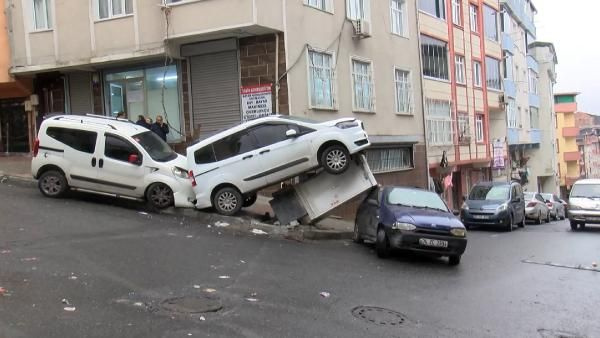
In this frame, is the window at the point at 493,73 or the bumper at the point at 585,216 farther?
the window at the point at 493,73

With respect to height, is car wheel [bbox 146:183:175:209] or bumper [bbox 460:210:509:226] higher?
car wheel [bbox 146:183:175:209]

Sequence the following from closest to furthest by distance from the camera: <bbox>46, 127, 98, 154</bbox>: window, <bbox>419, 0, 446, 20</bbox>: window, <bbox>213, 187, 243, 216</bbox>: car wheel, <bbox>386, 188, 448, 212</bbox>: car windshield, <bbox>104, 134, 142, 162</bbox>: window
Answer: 1. <bbox>386, 188, 448, 212</bbox>: car windshield
2. <bbox>213, 187, 243, 216</bbox>: car wheel
3. <bbox>104, 134, 142, 162</bbox>: window
4. <bbox>46, 127, 98, 154</bbox>: window
5. <bbox>419, 0, 446, 20</bbox>: window

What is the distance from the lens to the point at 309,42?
18.6 meters

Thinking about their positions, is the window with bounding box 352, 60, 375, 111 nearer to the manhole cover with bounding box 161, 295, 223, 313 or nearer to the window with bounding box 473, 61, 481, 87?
the manhole cover with bounding box 161, 295, 223, 313

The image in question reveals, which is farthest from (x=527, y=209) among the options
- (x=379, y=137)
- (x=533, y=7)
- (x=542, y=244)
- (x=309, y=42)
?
(x=533, y=7)

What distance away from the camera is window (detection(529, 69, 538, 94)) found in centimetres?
4942

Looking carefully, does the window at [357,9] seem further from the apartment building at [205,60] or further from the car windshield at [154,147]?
the car windshield at [154,147]

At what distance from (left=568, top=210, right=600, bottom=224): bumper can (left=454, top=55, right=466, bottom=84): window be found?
42.7 ft

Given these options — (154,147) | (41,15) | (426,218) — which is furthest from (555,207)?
(41,15)

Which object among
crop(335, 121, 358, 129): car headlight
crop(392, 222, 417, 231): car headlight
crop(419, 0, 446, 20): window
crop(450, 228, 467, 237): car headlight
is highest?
crop(419, 0, 446, 20): window

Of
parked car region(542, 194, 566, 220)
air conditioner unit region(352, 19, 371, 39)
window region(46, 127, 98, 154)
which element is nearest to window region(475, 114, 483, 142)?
parked car region(542, 194, 566, 220)

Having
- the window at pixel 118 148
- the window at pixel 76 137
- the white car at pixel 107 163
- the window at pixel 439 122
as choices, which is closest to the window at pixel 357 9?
the window at pixel 439 122

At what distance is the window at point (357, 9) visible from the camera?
21125 millimetres

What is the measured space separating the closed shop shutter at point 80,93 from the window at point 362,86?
940 centimetres
